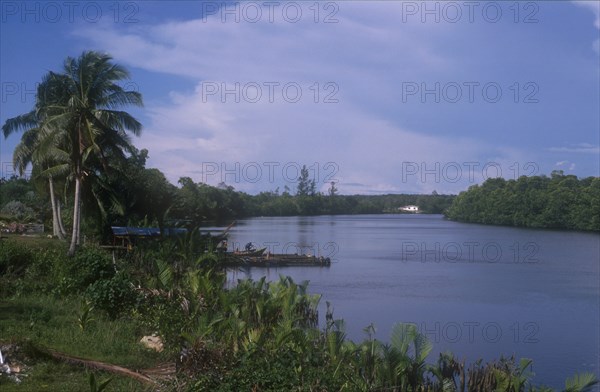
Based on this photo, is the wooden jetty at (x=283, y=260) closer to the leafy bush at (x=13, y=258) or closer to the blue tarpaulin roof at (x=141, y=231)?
the blue tarpaulin roof at (x=141, y=231)

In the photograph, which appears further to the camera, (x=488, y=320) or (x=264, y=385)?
(x=488, y=320)

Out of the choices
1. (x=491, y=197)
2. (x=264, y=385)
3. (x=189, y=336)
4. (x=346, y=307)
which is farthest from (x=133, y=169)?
(x=491, y=197)

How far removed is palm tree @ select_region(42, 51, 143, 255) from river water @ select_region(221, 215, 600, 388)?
828 centimetres

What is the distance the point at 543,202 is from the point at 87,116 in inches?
1717

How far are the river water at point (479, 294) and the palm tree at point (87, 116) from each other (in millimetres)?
8284

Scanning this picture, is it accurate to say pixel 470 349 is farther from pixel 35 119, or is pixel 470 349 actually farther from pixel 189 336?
pixel 35 119

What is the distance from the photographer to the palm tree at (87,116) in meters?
19.6

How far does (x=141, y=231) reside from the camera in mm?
23031

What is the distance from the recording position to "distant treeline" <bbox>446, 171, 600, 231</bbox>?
49.9 meters

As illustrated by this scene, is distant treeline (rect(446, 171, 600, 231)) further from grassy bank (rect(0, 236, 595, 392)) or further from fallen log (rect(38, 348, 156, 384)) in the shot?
fallen log (rect(38, 348, 156, 384))

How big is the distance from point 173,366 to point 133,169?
21947 mm

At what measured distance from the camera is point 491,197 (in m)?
62.9

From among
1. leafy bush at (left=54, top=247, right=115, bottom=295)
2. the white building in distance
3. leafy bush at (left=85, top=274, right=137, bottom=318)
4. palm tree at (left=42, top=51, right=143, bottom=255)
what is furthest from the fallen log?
the white building in distance

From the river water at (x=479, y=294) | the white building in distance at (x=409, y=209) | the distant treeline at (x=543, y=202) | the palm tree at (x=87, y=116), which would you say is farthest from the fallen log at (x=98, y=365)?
the white building in distance at (x=409, y=209)
